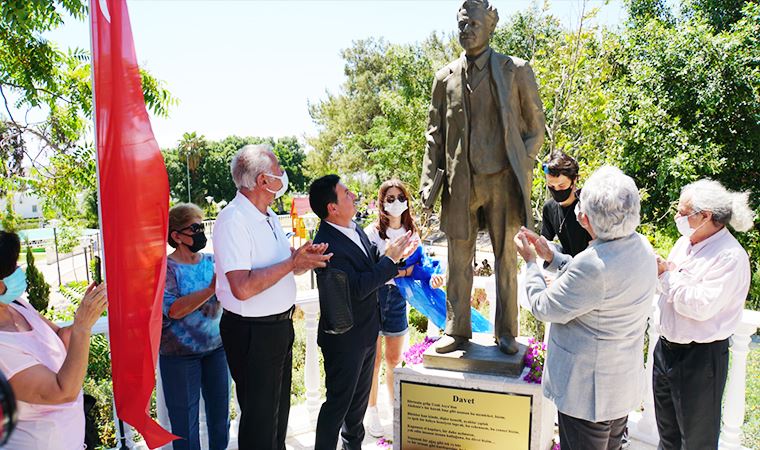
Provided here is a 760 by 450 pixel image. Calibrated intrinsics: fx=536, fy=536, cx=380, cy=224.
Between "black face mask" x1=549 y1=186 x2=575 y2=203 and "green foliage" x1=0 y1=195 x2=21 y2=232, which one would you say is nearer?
"black face mask" x1=549 y1=186 x2=575 y2=203

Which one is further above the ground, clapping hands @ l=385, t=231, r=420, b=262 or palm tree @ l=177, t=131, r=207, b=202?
palm tree @ l=177, t=131, r=207, b=202

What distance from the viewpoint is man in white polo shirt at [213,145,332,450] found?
2.66 meters

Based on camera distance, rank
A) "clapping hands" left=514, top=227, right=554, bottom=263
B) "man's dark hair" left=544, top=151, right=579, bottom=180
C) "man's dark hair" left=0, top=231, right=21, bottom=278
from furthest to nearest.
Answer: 1. "man's dark hair" left=544, top=151, right=579, bottom=180
2. "clapping hands" left=514, top=227, right=554, bottom=263
3. "man's dark hair" left=0, top=231, right=21, bottom=278

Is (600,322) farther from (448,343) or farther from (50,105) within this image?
(50,105)

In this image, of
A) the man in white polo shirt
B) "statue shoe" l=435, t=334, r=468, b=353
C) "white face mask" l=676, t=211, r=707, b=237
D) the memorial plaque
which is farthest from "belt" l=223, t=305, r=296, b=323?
"white face mask" l=676, t=211, r=707, b=237

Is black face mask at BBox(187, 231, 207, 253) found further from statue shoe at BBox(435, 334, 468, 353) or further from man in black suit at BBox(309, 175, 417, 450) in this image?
statue shoe at BBox(435, 334, 468, 353)

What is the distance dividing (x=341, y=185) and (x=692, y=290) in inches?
73.4

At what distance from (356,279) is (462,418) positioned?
1.20 metres

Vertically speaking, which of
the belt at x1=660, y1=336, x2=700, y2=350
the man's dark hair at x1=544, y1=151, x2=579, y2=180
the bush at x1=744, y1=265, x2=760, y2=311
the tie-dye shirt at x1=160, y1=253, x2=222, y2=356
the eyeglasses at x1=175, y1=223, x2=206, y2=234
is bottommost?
the bush at x1=744, y1=265, x2=760, y2=311

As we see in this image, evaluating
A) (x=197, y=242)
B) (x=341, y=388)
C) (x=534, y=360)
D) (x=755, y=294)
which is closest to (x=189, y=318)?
(x=197, y=242)

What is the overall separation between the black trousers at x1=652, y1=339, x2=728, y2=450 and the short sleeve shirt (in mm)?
2881

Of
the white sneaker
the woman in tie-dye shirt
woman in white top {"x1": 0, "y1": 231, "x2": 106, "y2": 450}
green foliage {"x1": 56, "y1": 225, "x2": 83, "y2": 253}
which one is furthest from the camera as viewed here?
green foliage {"x1": 56, "y1": 225, "x2": 83, "y2": 253}

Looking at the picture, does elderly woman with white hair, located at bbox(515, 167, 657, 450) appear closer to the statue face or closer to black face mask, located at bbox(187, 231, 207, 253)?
the statue face

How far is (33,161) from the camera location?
624 centimetres
